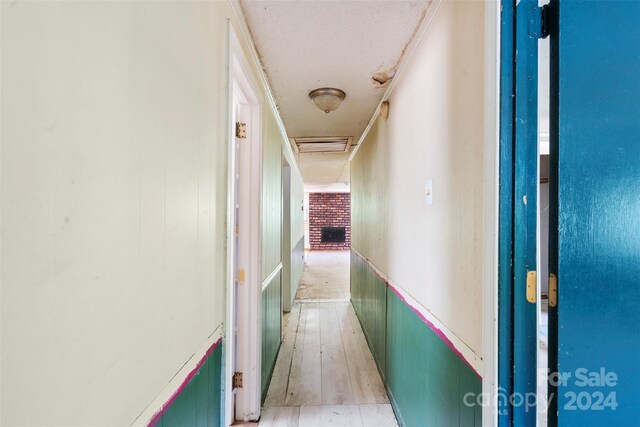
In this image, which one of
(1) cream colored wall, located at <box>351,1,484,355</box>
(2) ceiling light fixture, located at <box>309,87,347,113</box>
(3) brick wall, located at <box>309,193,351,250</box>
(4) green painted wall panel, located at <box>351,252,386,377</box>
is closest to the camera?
(1) cream colored wall, located at <box>351,1,484,355</box>

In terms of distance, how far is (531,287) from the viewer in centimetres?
86

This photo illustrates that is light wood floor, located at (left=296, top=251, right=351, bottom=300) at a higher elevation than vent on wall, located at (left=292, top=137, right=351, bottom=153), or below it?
below

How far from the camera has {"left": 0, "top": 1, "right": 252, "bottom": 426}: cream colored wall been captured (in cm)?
40

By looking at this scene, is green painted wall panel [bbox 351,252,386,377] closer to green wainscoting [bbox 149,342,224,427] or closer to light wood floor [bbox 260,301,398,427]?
light wood floor [bbox 260,301,398,427]

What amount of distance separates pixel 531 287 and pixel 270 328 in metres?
2.14

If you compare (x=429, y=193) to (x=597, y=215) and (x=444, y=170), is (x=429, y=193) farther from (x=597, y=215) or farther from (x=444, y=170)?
(x=597, y=215)

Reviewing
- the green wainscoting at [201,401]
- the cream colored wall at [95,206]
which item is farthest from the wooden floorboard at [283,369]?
the cream colored wall at [95,206]

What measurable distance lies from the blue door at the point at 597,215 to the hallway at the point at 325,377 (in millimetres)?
1459

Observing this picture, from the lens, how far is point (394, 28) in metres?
1.48

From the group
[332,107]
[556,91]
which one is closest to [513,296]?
[556,91]

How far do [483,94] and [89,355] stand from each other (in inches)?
47.5

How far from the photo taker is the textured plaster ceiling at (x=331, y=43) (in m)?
1.34

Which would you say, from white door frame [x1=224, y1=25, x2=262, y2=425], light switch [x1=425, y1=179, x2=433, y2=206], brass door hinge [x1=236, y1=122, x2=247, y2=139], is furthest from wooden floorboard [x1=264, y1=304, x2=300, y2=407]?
brass door hinge [x1=236, y1=122, x2=247, y2=139]

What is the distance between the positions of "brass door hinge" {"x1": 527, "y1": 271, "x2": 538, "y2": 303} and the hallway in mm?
1575
